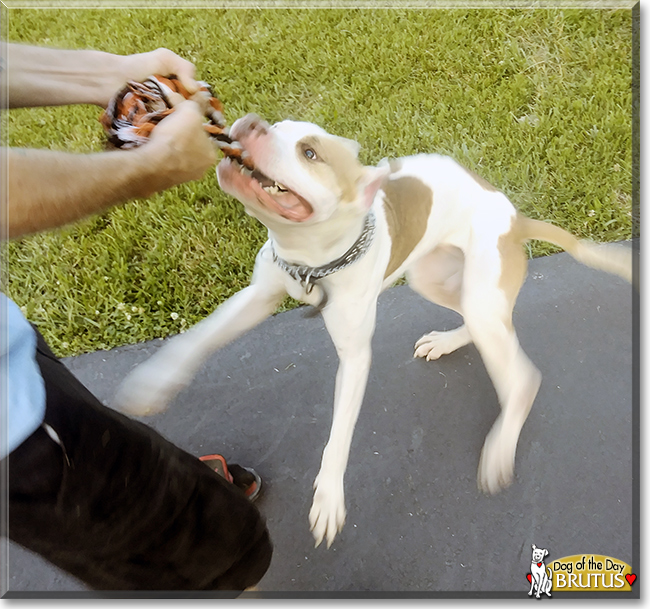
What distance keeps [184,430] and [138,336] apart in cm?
33

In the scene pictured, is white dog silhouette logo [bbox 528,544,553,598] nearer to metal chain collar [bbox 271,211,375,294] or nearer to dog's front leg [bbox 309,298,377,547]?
dog's front leg [bbox 309,298,377,547]

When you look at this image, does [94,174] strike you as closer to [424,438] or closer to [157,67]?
[157,67]

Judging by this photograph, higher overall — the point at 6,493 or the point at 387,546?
the point at 6,493

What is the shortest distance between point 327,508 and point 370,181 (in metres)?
0.76

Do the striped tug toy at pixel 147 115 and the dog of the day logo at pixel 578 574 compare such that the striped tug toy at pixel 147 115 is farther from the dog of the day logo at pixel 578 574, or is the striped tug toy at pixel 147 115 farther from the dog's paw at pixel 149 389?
the dog of the day logo at pixel 578 574

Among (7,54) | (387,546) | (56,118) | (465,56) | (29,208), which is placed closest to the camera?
(29,208)

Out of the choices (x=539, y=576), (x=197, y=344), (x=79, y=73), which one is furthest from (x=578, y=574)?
(x=79, y=73)

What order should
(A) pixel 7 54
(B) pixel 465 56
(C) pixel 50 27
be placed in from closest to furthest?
(A) pixel 7 54 < (C) pixel 50 27 < (B) pixel 465 56

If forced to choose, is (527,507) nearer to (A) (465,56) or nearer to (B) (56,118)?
(A) (465,56)

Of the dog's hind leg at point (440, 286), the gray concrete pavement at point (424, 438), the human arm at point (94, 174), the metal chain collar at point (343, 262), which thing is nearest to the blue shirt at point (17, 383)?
the human arm at point (94, 174)

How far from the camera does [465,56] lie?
1.63m

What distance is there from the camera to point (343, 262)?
0.94 metres

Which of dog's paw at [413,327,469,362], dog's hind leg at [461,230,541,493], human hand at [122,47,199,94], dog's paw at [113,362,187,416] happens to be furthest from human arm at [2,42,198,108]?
dog's paw at [413,327,469,362]

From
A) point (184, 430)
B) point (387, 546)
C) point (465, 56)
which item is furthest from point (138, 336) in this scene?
point (465, 56)
